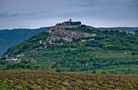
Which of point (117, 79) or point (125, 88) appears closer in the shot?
point (125, 88)

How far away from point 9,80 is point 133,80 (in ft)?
83.3

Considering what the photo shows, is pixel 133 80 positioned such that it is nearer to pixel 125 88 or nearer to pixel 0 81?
pixel 125 88

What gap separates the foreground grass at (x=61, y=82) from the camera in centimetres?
7256

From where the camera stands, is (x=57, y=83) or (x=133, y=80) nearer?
(x=57, y=83)

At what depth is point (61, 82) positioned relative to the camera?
77.2m

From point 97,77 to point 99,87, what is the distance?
28.6 ft

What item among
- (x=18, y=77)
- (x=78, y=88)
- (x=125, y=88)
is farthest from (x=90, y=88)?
(x=18, y=77)

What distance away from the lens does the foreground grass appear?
72562 mm

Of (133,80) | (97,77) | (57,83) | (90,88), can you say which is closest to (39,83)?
(57,83)

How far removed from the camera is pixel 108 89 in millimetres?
75438

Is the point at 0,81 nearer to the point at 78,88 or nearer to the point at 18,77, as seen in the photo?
the point at 18,77

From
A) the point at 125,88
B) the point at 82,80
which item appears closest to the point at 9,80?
the point at 82,80

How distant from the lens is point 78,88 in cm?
7419

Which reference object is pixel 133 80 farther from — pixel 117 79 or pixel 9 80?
pixel 9 80
